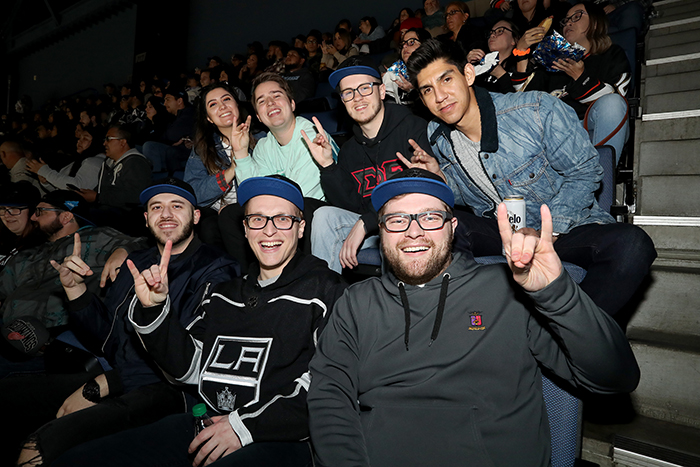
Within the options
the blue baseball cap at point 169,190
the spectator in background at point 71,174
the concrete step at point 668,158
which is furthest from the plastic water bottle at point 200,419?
the spectator in background at point 71,174

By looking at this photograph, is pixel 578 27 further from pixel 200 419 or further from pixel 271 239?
pixel 200 419

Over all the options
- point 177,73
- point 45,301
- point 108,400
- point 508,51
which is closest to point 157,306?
point 108,400

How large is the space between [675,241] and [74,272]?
2.87 meters

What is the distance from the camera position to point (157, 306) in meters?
1.47

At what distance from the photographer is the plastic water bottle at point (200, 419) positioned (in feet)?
4.17

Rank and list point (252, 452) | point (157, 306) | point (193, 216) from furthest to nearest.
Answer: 1. point (193, 216)
2. point (157, 306)
3. point (252, 452)

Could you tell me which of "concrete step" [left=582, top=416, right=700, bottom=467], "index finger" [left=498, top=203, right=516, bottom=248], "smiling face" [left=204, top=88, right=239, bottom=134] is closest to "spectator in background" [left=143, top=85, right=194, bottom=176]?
"smiling face" [left=204, top=88, right=239, bottom=134]

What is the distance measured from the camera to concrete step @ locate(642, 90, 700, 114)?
2650 mm

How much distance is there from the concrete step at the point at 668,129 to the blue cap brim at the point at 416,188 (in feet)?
6.87

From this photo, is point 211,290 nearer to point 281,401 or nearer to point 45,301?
point 281,401

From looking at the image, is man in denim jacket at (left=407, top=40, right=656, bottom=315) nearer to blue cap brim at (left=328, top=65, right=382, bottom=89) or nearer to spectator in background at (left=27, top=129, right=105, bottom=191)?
blue cap brim at (left=328, top=65, right=382, bottom=89)

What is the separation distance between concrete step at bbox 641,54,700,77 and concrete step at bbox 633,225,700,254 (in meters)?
1.58

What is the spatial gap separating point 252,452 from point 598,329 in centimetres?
99

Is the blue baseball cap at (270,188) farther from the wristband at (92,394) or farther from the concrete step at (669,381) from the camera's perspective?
the concrete step at (669,381)
